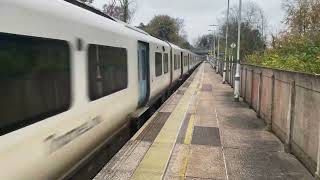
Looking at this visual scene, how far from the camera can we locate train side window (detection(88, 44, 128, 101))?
22.4 ft

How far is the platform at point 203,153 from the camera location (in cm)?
688

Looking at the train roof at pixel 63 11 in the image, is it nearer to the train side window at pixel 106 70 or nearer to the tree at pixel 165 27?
the train side window at pixel 106 70

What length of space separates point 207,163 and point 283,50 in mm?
10256

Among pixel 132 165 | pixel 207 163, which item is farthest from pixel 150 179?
pixel 207 163

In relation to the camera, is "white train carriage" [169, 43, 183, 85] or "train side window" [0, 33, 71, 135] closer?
"train side window" [0, 33, 71, 135]

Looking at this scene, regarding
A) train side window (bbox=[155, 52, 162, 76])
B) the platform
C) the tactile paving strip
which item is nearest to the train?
the platform

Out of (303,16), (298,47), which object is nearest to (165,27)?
(303,16)

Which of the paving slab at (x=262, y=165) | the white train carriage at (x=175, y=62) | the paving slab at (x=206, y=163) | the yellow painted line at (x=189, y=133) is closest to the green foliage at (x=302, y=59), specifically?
the paving slab at (x=262, y=165)

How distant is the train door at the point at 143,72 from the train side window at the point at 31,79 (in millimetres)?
6251

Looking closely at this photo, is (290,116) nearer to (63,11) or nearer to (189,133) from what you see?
(189,133)

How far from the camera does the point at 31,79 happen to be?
4629 mm

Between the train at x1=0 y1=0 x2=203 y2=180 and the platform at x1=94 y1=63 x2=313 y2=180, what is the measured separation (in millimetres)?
700

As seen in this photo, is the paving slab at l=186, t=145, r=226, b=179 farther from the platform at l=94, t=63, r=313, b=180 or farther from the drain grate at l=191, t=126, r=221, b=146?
the drain grate at l=191, t=126, r=221, b=146

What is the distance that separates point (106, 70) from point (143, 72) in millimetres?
4954
